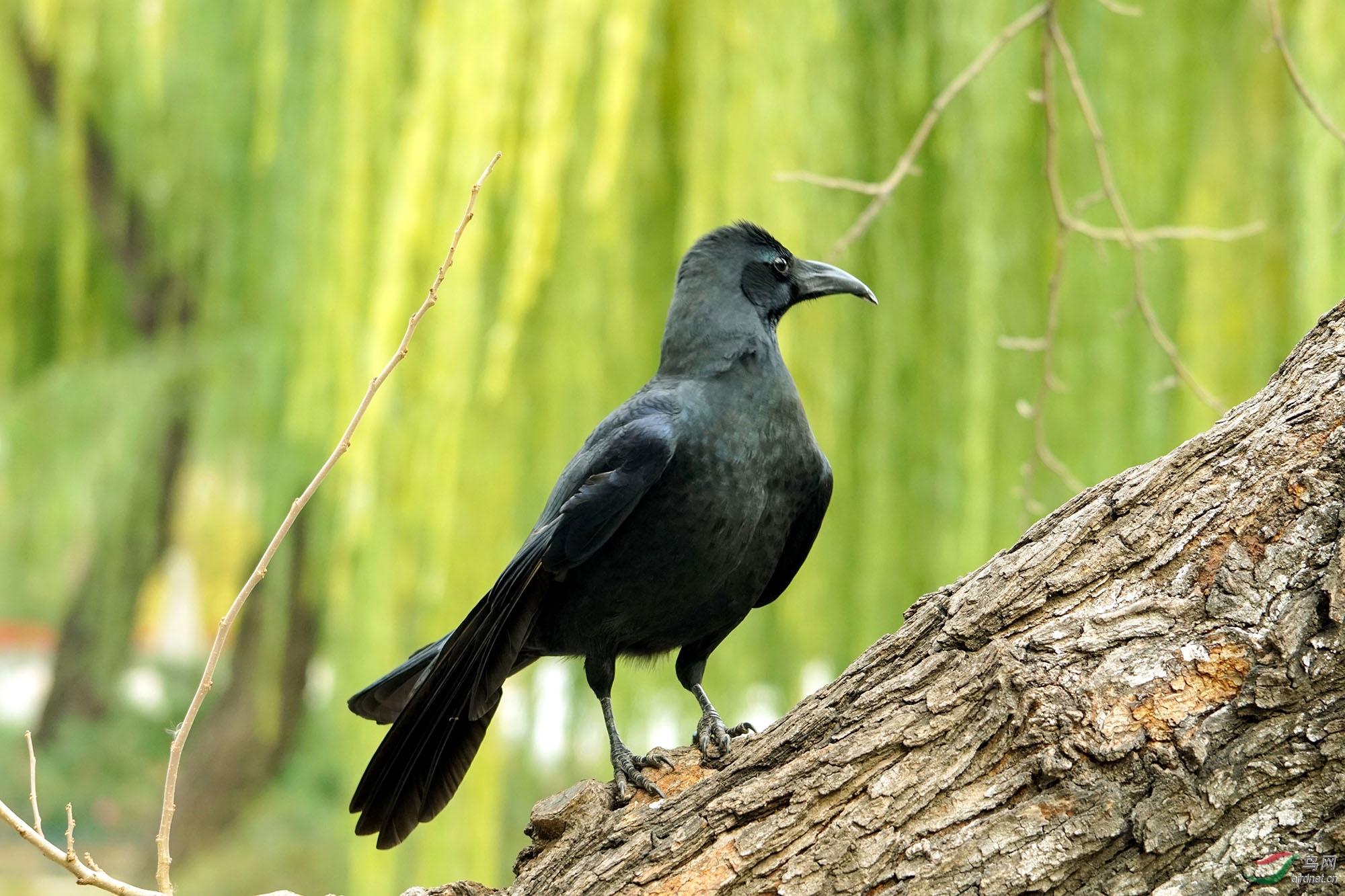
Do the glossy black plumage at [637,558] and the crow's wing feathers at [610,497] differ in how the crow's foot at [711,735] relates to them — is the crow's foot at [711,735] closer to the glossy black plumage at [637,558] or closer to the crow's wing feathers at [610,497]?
the glossy black plumage at [637,558]

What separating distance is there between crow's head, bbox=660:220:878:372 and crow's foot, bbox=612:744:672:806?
628 millimetres

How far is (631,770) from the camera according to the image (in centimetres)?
171

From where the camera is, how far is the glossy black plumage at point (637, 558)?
5.73 feet

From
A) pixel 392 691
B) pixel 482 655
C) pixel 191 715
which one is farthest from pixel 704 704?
pixel 191 715

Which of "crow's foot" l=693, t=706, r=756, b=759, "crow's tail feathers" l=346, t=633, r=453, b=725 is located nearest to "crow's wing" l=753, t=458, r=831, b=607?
"crow's foot" l=693, t=706, r=756, b=759

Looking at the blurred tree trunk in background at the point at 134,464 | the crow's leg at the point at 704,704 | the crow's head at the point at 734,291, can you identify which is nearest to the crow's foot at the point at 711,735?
the crow's leg at the point at 704,704

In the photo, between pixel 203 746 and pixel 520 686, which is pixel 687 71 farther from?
pixel 203 746

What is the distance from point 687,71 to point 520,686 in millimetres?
1573

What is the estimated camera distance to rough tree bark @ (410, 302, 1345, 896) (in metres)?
1.17

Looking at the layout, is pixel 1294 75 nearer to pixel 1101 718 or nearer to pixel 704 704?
pixel 1101 718

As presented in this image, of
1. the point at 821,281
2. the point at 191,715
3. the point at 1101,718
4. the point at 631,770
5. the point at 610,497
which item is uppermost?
the point at 821,281

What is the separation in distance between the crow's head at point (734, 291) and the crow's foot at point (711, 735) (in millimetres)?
→ 567

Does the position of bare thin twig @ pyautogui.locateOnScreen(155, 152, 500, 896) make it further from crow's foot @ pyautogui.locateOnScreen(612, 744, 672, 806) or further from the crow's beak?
the crow's beak

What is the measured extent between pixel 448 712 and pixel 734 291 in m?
0.83
